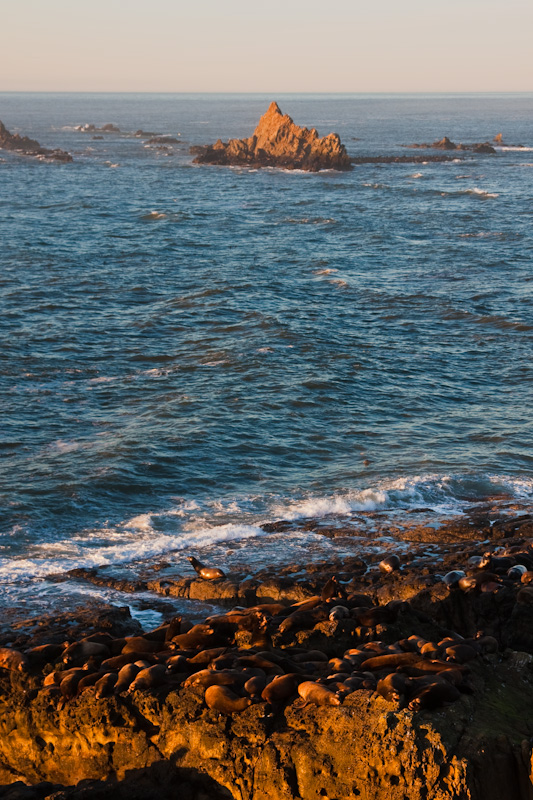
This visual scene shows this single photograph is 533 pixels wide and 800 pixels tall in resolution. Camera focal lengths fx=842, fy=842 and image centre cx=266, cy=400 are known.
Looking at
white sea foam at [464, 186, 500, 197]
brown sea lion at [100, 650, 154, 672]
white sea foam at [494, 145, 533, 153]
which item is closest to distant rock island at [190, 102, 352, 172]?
white sea foam at [464, 186, 500, 197]

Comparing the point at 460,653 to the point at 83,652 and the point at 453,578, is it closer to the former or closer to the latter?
the point at 453,578

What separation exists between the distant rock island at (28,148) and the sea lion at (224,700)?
91.0 meters

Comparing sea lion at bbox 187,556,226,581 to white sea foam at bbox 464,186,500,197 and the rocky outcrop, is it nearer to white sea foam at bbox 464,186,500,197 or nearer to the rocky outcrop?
the rocky outcrop

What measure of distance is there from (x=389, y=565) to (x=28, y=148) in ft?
329

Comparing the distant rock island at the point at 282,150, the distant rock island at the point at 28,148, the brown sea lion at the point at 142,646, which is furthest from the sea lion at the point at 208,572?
the distant rock island at the point at 28,148

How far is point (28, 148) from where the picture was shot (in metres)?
104

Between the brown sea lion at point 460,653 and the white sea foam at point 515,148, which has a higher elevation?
the white sea foam at point 515,148

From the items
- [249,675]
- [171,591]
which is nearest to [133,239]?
[171,591]

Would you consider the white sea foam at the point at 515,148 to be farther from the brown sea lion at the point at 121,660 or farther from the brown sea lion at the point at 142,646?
the brown sea lion at the point at 121,660

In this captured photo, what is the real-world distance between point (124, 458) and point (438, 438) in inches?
343

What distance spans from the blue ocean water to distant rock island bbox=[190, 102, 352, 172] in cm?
2594

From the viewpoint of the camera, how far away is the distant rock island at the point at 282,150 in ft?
287

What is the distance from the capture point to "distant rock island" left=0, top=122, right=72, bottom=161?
310 feet

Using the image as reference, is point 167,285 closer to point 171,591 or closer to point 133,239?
point 133,239
